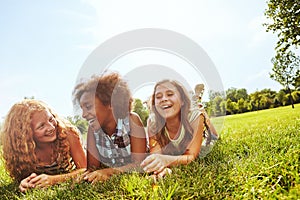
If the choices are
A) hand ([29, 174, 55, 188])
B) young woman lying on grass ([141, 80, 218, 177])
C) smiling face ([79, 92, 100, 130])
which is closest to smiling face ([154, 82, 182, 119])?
young woman lying on grass ([141, 80, 218, 177])

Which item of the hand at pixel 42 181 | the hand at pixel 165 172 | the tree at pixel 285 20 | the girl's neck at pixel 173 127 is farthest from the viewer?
the tree at pixel 285 20

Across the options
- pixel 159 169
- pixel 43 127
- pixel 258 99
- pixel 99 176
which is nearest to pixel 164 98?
pixel 159 169

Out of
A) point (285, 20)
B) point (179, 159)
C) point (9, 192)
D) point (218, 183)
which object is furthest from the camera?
point (285, 20)

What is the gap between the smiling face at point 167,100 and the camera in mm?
3490

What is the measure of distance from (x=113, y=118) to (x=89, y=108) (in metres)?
0.32

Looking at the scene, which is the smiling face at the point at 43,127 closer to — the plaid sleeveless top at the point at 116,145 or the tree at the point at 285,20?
the plaid sleeveless top at the point at 116,145

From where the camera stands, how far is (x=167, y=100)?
11.4 feet

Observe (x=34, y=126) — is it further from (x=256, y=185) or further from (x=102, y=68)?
(x=256, y=185)

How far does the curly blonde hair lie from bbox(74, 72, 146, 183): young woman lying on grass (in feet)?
1.74

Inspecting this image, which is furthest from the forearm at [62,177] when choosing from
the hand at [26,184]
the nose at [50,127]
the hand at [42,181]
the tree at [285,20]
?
the tree at [285,20]

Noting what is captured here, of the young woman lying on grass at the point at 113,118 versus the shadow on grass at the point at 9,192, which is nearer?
the shadow on grass at the point at 9,192

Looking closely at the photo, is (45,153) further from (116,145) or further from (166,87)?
(166,87)

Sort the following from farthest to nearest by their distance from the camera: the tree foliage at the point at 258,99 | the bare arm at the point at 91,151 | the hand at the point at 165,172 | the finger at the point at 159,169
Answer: the tree foliage at the point at 258,99, the bare arm at the point at 91,151, the finger at the point at 159,169, the hand at the point at 165,172

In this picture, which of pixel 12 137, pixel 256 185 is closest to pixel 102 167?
pixel 12 137
